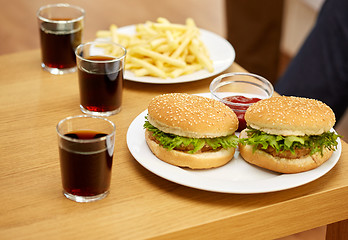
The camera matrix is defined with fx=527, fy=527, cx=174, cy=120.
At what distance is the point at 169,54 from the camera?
6.44 ft

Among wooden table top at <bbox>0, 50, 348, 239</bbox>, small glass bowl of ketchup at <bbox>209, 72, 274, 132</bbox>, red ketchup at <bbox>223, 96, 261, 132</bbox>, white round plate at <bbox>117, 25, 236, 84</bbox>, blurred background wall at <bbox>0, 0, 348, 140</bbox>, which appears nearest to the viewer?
wooden table top at <bbox>0, 50, 348, 239</bbox>

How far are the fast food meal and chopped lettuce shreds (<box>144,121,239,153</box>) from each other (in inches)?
20.0

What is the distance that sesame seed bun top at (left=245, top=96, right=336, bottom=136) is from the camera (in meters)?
1.33

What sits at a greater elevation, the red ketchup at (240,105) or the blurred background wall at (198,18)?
the red ketchup at (240,105)

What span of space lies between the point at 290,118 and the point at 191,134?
25 cm

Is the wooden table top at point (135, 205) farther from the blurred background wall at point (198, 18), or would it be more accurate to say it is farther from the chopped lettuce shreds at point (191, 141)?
the blurred background wall at point (198, 18)

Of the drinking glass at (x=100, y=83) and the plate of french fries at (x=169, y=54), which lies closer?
the drinking glass at (x=100, y=83)

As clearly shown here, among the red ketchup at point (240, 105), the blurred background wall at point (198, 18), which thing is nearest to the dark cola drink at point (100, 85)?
the red ketchup at point (240, 105)

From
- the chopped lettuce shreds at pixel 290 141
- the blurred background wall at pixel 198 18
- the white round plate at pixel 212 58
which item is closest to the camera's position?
the chopped lettuce shreds at pixel 290 141

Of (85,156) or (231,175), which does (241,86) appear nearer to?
(231,175)

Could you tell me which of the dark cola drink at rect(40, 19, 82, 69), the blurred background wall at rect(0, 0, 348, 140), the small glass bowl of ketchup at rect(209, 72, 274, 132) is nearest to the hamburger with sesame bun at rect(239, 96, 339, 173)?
the small glass bowl of ketchup at rect(209, 72, 274, 132)

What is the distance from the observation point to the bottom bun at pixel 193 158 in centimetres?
135

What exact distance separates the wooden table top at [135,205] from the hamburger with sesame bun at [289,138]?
0.24ft

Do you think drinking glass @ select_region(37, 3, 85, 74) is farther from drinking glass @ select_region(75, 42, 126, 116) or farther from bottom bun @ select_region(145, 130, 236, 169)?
bottom bun @ select_region(145, 130, 236, 169)
